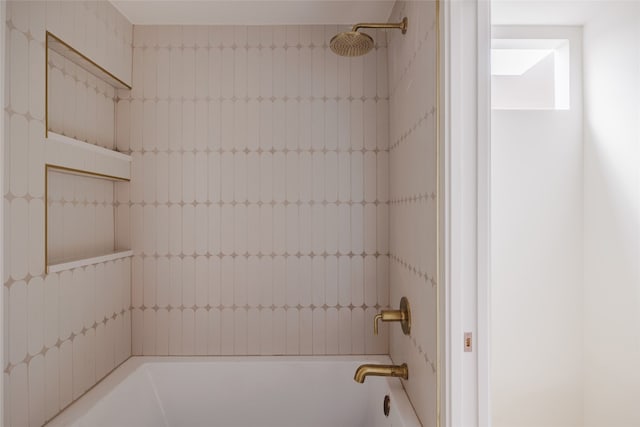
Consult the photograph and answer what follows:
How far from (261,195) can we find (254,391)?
0.91m

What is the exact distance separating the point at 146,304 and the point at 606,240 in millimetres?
2419

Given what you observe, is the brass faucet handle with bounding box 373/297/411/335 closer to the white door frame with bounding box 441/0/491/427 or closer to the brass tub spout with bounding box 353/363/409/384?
the brass tub spout with bounding box 353/363/409/384

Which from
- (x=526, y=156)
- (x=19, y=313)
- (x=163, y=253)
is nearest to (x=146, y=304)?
(x=163, y=253)

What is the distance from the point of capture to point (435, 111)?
1.13 meters

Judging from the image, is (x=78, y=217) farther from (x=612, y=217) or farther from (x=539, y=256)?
(x=612, y=217)

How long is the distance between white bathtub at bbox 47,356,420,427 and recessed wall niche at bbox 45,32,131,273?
61cm

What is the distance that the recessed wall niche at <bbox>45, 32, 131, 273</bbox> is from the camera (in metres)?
1.41

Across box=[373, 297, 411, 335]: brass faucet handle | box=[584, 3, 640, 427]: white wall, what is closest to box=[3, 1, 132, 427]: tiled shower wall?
box=[373, 297, 411, 335]: brass faucet handle

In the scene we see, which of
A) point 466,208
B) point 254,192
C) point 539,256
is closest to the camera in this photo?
point 466,208

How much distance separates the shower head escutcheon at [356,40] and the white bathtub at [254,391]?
4.49 feet

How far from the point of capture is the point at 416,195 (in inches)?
54.3

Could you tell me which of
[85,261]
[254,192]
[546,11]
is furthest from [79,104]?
[546,11]

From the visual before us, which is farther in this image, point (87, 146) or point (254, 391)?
point (254, 391)

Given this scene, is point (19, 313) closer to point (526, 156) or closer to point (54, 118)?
point (54, 118)
